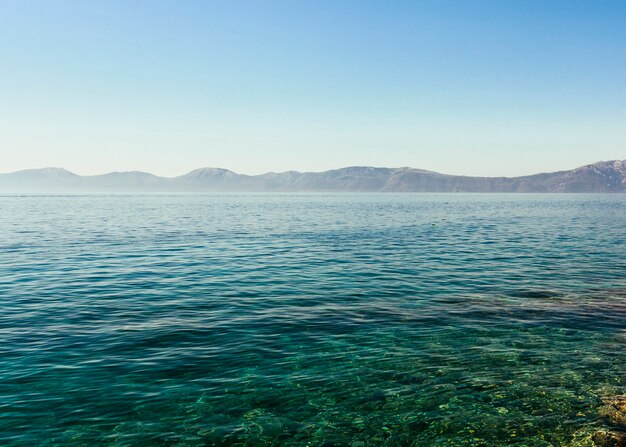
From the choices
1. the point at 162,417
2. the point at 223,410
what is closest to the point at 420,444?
the point at 223,410

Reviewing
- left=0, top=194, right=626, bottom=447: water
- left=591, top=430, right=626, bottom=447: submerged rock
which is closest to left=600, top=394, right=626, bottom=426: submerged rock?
left=0, top=194, right=626, bottom=447: water

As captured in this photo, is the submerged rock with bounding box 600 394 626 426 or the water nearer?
the water

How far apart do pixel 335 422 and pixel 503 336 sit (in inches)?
413

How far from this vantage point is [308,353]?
58.7 ft

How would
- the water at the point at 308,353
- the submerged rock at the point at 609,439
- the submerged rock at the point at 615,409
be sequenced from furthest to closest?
the submerged rock at the point at 615,409 → the water at the point at 308,353 → the submerged rock at the point at 609,439

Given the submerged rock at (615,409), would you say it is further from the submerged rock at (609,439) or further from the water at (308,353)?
the submerged rock at (609,439)

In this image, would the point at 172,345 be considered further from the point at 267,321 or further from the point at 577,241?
the point at 577,241

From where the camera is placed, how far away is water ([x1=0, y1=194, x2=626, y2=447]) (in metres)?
12.5

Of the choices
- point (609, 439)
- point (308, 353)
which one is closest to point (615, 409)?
point (609, 439)

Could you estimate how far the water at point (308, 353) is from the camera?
1254 cm

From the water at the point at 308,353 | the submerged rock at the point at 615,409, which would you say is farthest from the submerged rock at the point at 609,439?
the submerged rock at the point at 615,409

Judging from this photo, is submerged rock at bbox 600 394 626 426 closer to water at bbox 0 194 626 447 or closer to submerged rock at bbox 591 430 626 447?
water at bbox 0 194 626 447

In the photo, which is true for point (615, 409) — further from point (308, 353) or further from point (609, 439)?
point (308, 353)

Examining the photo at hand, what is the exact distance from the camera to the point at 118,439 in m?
11.7
